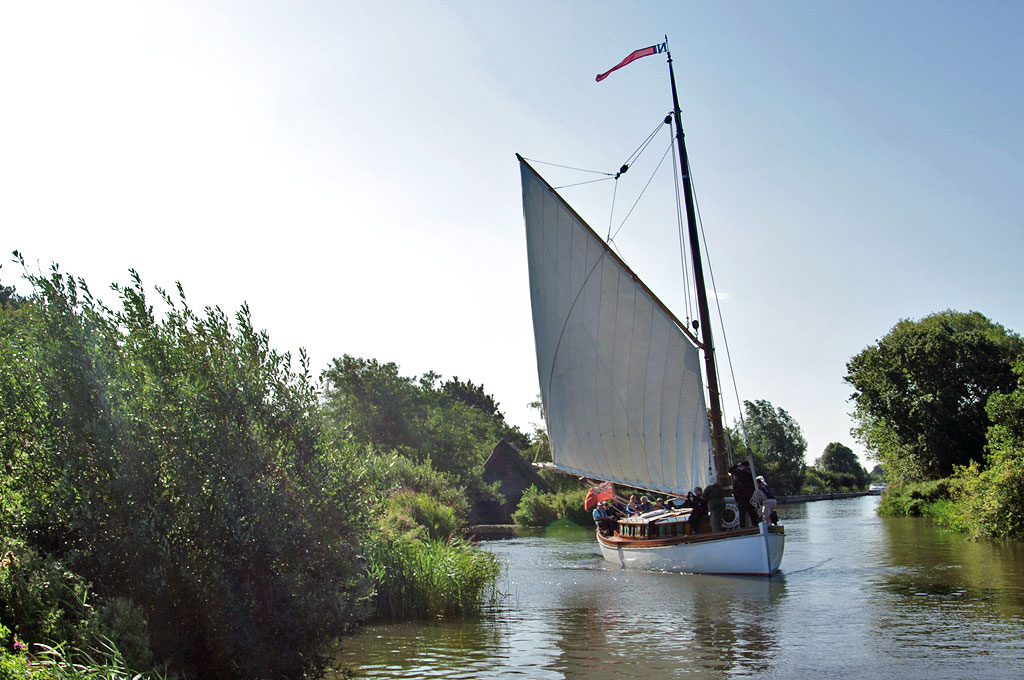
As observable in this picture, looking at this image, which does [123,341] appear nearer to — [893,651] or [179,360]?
[179,360]

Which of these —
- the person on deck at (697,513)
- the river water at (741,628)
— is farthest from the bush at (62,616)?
the person on deck at (697,513)

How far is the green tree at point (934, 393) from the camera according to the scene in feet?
155

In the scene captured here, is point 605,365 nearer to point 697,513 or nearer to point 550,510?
point 697,513

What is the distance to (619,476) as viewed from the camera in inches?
976

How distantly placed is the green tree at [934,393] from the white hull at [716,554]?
3036 centimetres

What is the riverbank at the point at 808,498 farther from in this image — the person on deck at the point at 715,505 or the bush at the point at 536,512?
the person on deck at the point at 715,505

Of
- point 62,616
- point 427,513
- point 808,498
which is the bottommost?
point 808,498

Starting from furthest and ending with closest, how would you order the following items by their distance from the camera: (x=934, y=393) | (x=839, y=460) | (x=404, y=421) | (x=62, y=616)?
(x=839, y=460) → (x=404, y=421) → (x=934, y=393) → (x=62, y=616)

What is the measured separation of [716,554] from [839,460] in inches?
4594

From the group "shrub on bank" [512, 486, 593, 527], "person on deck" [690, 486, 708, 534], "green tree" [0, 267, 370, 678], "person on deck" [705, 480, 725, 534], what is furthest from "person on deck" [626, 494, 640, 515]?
"green tree" [0, 267, 370, 678]

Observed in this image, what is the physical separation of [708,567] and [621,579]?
7.58 ft

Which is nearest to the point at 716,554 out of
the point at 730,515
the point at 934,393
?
the point at 730,515

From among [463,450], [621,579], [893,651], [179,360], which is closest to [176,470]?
[179,360]

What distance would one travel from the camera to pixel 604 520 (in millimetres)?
27141
